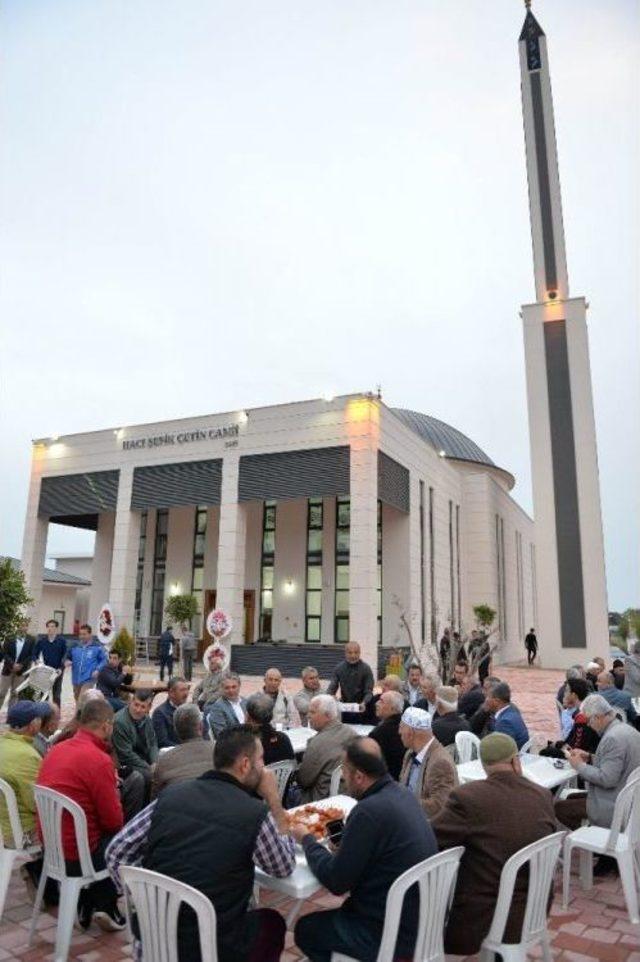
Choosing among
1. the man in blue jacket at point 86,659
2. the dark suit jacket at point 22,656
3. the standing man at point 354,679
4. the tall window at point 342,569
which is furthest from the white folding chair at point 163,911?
the tall window at point 342,569

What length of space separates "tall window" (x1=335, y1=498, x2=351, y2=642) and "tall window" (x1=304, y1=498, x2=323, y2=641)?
709 mm

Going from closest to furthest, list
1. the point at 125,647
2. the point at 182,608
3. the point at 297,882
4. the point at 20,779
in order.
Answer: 1. the point at 297,882
2. the point at 20,779
3. the point at 125,647
4. the point at 182,608

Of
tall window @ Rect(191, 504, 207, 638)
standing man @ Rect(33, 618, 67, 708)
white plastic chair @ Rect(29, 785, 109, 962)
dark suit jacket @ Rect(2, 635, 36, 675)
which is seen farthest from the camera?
tall window @ Rect(191, 504, 207, 638)

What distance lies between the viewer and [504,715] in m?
5.17

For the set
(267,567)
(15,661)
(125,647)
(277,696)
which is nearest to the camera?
(277,696)

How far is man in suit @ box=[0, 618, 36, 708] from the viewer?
9984mm

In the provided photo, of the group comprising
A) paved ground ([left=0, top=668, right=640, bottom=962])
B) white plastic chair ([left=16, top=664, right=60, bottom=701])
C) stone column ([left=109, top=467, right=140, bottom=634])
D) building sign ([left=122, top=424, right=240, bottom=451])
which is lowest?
paved ground ([left=0, top=668, right=640, bottom=962])

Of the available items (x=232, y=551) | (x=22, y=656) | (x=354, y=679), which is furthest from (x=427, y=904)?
(x=232, y=551)

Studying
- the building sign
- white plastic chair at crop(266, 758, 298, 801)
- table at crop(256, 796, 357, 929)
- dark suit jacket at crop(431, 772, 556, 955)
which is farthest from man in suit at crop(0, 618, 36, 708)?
the building sign

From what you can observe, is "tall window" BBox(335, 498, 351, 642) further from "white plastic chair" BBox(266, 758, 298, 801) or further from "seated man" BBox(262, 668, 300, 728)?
"white plastic chair" BBox(266, 758, 298, 801)

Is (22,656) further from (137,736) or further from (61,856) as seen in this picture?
(61,856)

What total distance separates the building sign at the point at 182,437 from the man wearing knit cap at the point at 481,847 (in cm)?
1812

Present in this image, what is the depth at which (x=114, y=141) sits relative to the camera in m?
10.1

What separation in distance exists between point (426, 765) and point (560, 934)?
119cm
